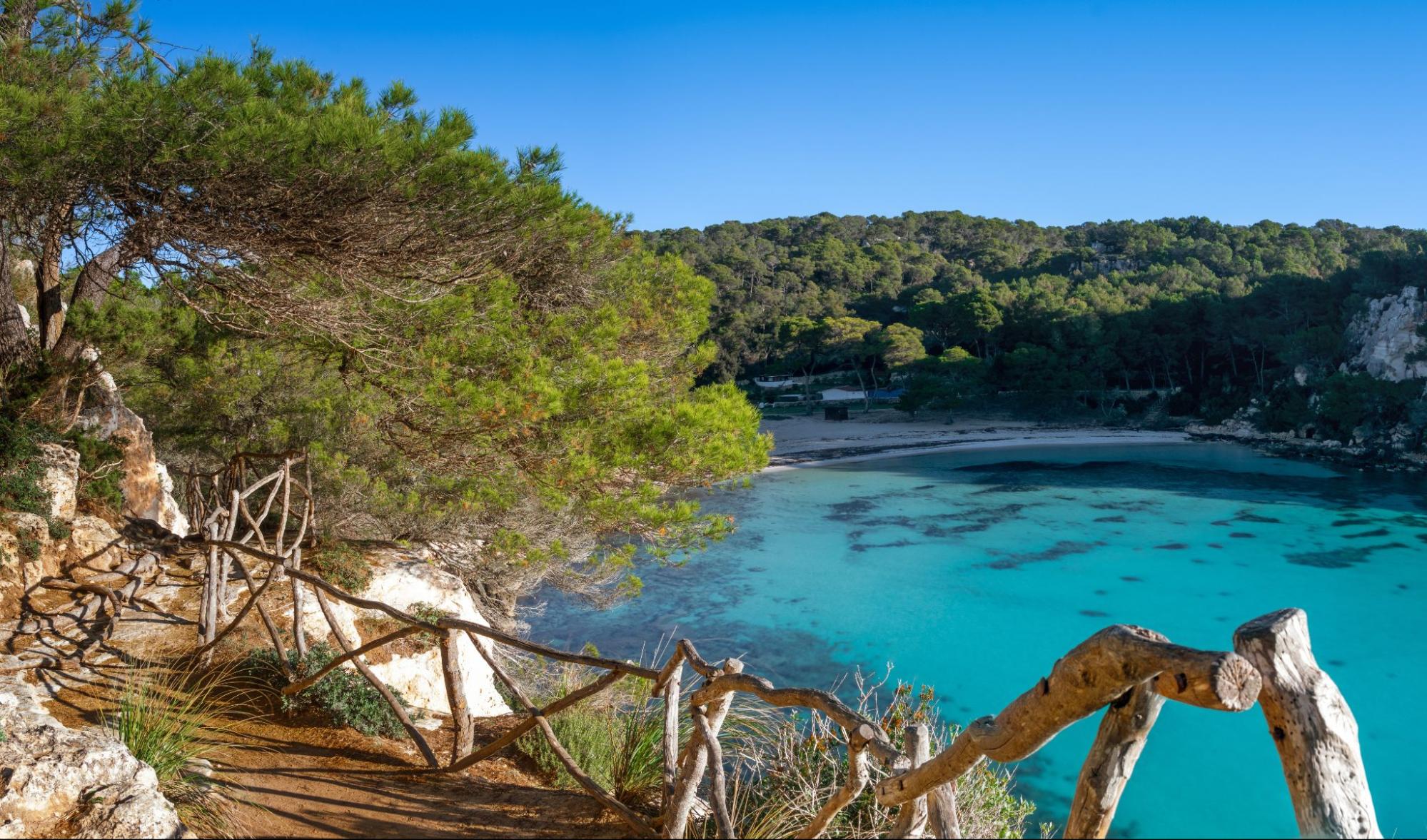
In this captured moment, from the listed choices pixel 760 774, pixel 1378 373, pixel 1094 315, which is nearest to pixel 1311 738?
pixel 760 774

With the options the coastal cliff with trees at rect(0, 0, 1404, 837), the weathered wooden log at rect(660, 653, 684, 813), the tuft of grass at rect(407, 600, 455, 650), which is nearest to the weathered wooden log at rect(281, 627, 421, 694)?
the coastal cliff with trees at rect(0, 0, 1404, 837)

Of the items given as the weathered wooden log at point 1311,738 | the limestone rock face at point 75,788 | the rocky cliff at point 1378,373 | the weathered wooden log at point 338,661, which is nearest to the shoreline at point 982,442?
the rocky cliff at point 1378,373

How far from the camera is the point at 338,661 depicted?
3996 millimetres

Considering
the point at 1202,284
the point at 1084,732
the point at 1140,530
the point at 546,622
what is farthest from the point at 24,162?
the point at 1202,284

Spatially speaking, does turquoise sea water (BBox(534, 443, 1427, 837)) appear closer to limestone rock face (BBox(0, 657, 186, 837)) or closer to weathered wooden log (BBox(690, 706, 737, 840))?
weathered wooden log (BBox(690, 706, 737, 840))

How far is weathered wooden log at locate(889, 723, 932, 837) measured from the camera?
2252 millimetres

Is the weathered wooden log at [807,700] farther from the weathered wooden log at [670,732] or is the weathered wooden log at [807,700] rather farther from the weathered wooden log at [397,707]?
the weathered wooden log at [397,707]

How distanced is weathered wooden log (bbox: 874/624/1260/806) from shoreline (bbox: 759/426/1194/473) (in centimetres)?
2665

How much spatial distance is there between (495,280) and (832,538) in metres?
13.4

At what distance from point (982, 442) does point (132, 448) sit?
29369 mm

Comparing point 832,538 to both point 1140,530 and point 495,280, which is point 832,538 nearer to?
point 1140,530

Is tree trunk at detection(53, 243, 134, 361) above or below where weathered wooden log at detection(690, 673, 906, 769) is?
above

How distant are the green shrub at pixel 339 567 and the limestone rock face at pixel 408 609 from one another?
0.09 metres

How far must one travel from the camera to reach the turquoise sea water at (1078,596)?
9766 millimetres
